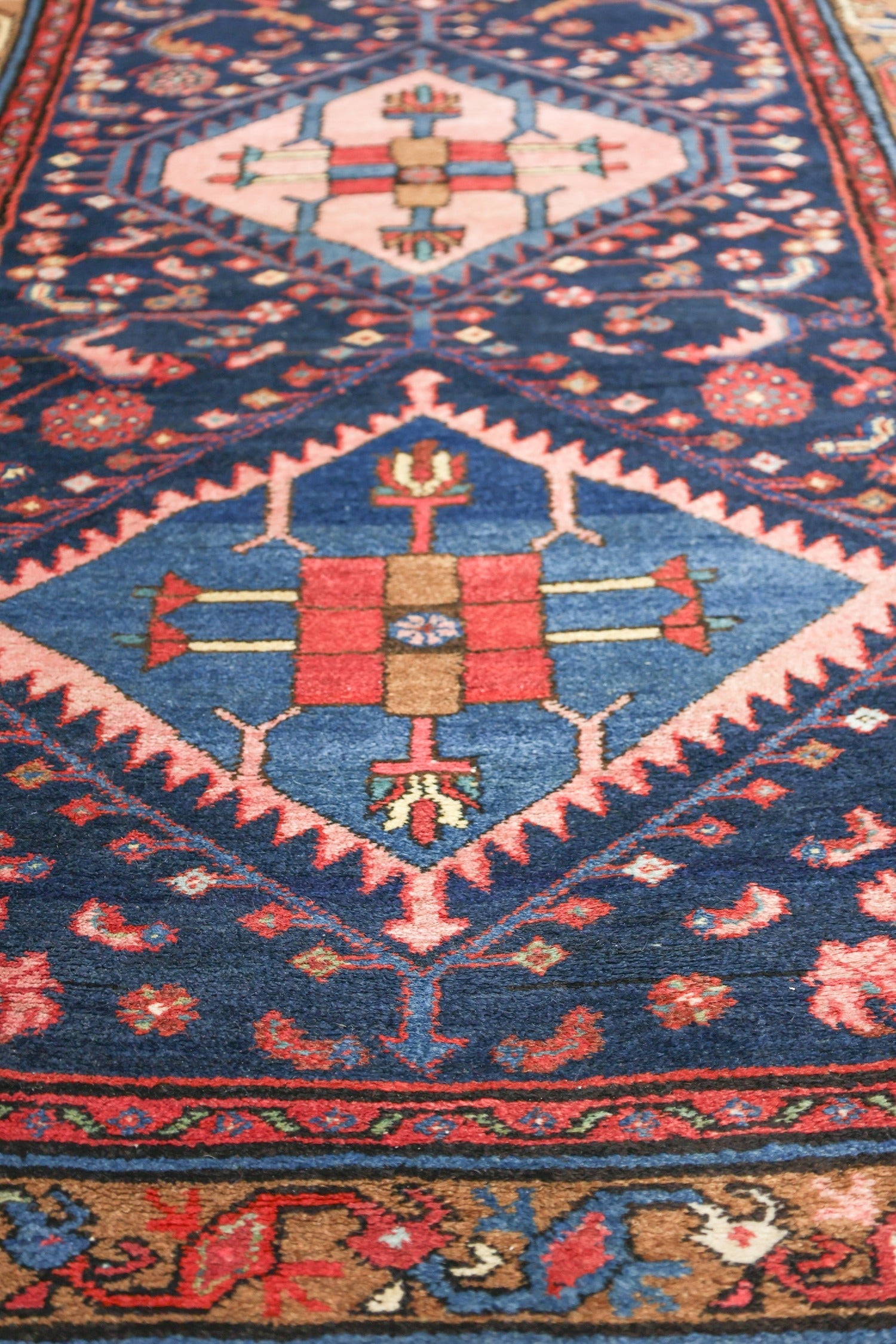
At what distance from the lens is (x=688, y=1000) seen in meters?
1.71

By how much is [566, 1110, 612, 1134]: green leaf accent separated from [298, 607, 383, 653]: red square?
2.88 ft

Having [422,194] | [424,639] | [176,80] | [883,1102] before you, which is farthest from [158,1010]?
[176,80]

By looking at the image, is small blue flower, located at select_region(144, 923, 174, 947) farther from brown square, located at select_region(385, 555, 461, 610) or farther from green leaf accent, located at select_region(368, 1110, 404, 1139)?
brown square, located at select_region(385, 555, 461, 610)

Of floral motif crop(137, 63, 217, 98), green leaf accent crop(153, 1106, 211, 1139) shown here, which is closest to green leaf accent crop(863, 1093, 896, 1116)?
green leaf accent crop(153, 1106, 211, 1139)

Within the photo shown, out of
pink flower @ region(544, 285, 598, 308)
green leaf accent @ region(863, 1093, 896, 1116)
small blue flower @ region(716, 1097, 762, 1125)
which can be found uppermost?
pink flower @ region(544, 285, 598, 308)

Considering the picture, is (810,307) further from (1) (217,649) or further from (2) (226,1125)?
(2) (226,1125)

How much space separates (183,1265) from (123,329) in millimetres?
2074

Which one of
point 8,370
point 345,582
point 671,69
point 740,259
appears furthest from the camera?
point 671,69

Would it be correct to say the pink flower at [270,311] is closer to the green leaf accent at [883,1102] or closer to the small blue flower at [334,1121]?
the small blue flower at [334,1121]

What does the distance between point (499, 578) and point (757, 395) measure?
0.76 metres

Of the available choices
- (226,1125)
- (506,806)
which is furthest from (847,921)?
(226,1125)

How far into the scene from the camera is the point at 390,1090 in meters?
1.63

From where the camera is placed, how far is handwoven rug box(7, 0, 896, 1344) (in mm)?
1501

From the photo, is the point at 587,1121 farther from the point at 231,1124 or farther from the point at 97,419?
the point at 97,419
